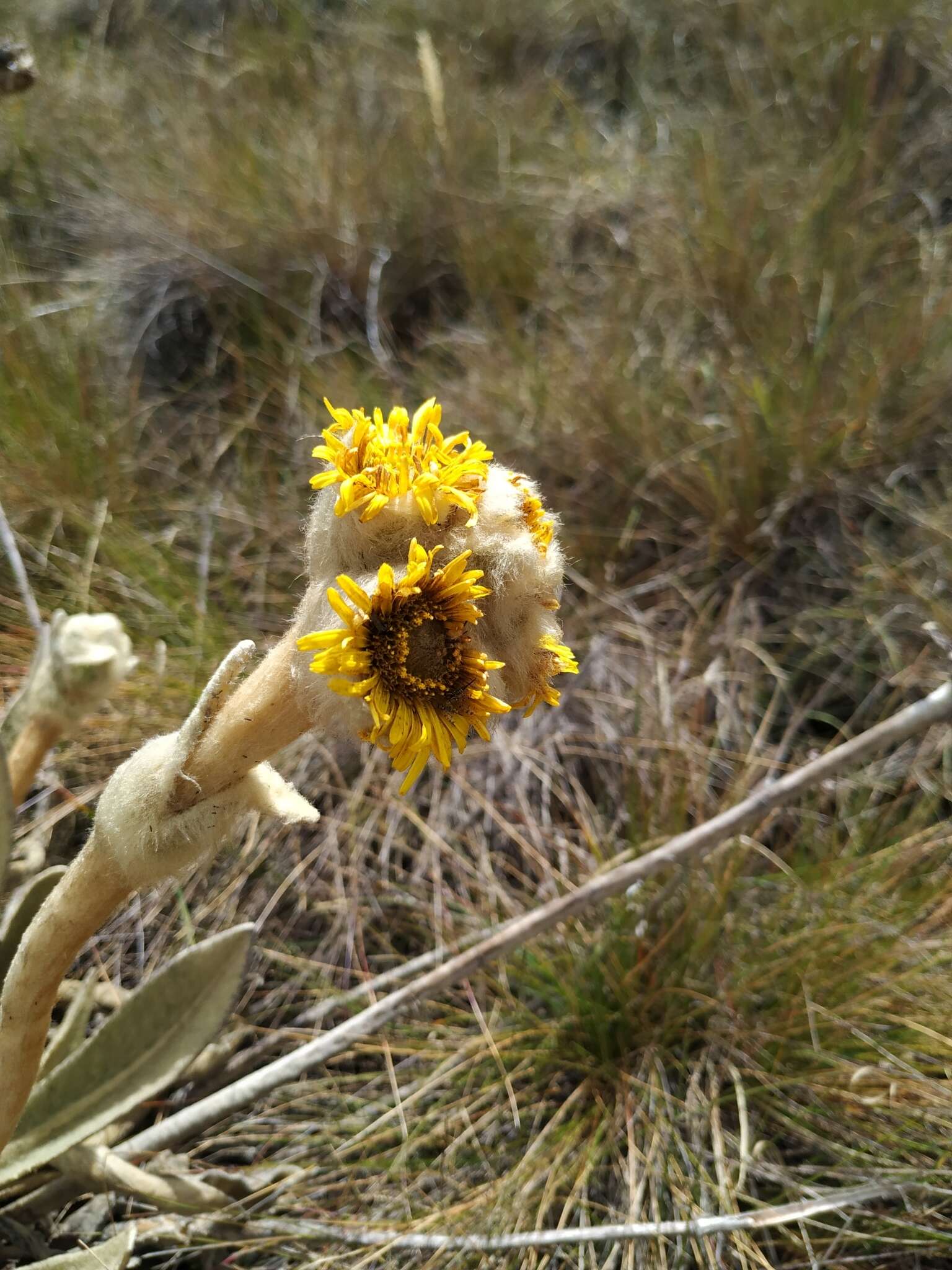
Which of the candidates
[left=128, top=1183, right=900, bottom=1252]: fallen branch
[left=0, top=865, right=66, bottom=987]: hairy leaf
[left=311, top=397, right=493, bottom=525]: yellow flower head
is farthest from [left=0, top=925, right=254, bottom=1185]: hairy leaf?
[left=311, top=397, right=493, bottom=525]: yellow flower head

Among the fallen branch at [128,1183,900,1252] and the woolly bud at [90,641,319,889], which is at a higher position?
the woolly bud at [90,641,319,889]

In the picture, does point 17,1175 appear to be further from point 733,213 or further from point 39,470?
point 733,213

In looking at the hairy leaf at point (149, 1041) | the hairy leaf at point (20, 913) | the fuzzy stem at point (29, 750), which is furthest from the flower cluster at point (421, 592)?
the hairy leaf at point (20, 913)

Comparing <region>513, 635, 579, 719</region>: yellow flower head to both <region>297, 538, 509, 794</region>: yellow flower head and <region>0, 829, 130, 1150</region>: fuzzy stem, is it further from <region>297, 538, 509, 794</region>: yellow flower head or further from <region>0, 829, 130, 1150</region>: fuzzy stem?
<region>0, 829, 130, 1150</region>: fuzzy stem

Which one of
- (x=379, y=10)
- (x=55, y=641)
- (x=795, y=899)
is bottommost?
(x=795, y=899)

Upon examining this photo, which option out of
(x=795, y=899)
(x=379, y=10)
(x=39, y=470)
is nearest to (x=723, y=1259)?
(x=795, y=899)

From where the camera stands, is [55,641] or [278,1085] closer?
[55,641]
